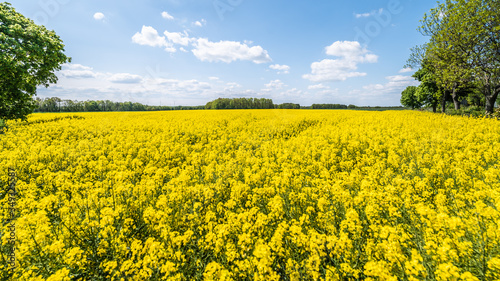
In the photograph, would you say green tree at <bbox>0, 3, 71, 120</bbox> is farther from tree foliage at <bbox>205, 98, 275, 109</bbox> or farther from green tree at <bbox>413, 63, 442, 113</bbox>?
tree foliage at <bbox>205, 98, 275, 109</bbox>

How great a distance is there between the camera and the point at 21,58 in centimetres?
1355

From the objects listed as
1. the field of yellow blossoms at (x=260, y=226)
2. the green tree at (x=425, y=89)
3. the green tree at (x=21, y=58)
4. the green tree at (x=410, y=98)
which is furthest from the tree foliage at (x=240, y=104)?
the field of yellow blossoms at (x=260, y=226)

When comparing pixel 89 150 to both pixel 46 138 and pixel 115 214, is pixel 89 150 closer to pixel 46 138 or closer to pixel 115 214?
pixel 46 138

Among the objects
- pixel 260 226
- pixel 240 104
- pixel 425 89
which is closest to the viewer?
pixel 260 226

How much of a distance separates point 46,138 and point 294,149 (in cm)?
1526

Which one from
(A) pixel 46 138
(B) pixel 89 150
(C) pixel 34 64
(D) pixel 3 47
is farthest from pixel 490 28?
(C) pixel 34 64

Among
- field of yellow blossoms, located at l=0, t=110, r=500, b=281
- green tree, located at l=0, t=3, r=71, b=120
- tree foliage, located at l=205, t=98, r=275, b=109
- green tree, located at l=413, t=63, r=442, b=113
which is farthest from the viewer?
tree foliage, located at l=205, t=98, r=275, b=109

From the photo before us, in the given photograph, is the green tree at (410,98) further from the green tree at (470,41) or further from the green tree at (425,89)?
the green tree at (470,41)

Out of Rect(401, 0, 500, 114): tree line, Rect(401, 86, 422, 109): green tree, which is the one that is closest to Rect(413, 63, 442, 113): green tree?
Rect(401, 86, 422, 109): green tree

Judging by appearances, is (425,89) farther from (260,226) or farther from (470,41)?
(260,226)

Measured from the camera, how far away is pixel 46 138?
39.1 feet

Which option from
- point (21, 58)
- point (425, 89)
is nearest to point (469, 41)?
point (425, 89)

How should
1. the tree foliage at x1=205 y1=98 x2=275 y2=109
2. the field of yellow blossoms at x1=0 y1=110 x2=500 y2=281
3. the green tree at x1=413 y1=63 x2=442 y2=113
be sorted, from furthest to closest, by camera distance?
the tree foliage at x1=205 y1=98 x2=275 y2=109 → the green tree at x1=413 y1=63 x2=442 y2=113 → the field of yellow blossoms at x1=0 y1=110 x2=500 y2=281

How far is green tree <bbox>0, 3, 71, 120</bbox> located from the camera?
12.8 metres
